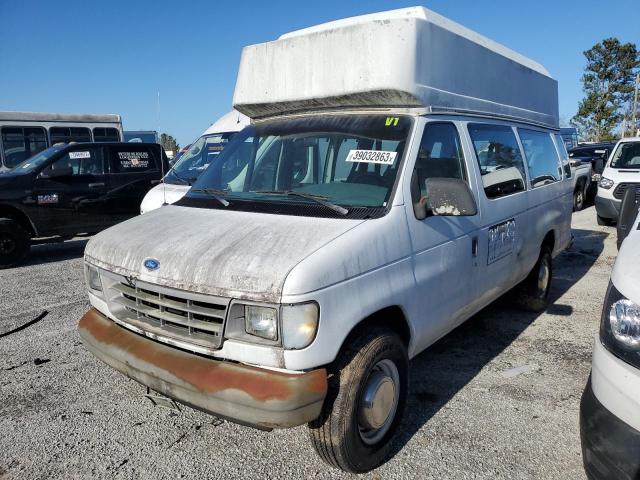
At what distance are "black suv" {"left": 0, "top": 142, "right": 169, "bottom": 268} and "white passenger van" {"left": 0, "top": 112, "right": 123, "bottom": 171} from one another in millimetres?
7048

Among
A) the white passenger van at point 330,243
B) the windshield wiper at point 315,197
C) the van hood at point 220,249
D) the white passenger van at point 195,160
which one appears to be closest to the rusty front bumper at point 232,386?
the white passenger van at point 330,243

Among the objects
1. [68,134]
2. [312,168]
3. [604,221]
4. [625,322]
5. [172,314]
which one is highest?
[68,134]

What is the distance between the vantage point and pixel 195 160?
8289mm

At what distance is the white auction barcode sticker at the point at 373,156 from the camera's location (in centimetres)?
305

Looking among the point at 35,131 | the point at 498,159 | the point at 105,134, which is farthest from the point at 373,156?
the point at 105,134

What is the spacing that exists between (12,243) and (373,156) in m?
7.16

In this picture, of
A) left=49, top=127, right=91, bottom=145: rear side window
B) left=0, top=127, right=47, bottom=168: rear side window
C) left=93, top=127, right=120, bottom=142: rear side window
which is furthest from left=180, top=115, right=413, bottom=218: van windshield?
left=93, top=127, right=120, bottom=142: rear side window

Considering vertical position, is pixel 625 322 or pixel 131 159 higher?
pixel 131 159

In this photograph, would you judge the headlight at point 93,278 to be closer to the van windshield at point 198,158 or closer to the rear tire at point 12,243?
the van windshield at point 198,158

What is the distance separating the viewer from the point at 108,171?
9.08 meters

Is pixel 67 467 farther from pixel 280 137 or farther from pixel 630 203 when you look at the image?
pixel 630 203

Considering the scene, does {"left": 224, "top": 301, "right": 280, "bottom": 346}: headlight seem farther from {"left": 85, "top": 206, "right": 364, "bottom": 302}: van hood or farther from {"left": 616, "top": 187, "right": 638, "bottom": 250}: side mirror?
{"left": 616, "top": 187, "right": 638, "bottom": 250}: side mirror

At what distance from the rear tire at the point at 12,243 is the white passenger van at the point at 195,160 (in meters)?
2.20

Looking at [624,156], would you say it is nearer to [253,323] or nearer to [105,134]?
[253,323]
